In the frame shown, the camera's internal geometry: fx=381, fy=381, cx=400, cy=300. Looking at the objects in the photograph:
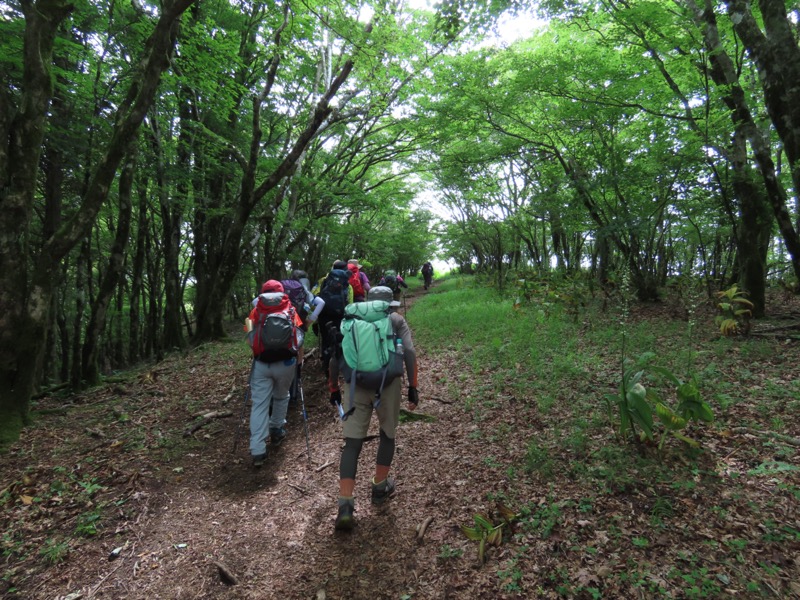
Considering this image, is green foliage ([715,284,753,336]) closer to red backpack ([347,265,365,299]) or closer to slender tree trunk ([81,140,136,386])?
red backpack ([347,265,365,299])

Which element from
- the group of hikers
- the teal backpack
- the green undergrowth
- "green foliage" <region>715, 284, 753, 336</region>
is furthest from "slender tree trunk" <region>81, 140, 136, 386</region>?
"green foliage" <region>715, 284, 753, 336</region>

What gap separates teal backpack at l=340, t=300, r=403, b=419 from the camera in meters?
3.63

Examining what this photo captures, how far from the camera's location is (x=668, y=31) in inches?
268

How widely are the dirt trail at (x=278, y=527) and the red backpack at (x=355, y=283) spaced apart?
3.40 meters

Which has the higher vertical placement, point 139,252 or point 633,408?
point 139,252

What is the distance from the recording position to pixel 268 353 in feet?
16.1

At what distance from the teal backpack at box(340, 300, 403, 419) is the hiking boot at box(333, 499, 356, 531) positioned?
32.4 inches

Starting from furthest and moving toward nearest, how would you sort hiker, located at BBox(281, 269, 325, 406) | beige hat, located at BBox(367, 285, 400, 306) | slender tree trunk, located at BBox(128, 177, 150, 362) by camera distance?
slender tree trunk, located at BBox(128, 177, 150, 362) → hiker, located at BBox(281, 269, 325, 406) → beige hat, located at BBox(367, 285, 400, 306)

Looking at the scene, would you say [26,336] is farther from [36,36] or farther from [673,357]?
[673,357]

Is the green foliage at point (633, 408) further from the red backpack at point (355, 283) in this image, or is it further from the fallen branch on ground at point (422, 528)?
the red backpack at point (355, 283)

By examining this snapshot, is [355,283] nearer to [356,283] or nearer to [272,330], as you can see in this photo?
[356,283]

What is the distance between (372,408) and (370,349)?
2.10 feet

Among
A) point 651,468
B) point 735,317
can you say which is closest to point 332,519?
point 651,468

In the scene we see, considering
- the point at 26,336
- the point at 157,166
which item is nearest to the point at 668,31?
the point at 26,336
